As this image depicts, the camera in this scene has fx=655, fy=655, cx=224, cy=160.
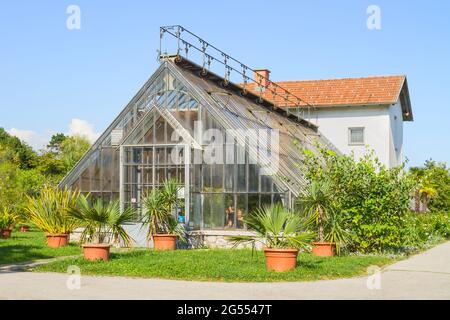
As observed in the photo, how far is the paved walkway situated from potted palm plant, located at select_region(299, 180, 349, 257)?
11.6ft

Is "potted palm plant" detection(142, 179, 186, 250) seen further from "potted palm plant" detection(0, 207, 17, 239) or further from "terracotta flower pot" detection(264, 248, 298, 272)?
"potted palm plant" detection(0, 207, 17, 239)

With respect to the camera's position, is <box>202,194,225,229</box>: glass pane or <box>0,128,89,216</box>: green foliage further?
<box>0,128,89,216</box>: green foliage

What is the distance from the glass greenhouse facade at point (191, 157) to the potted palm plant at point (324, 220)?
266cm

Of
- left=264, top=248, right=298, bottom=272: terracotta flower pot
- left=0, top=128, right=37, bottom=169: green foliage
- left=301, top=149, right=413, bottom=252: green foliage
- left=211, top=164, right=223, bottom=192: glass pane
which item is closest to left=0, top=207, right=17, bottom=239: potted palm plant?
left=211, top=164, right=223, bottom=192: glass pane

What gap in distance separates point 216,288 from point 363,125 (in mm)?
30215

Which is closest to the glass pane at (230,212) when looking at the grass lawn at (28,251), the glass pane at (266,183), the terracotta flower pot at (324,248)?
the glass pane at (266,183)

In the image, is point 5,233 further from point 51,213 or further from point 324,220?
point 324,220

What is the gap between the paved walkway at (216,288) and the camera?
1173 centimetres

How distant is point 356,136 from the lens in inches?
1651

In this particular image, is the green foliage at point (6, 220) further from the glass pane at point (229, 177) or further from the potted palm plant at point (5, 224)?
the glass pane at point (229, 177)

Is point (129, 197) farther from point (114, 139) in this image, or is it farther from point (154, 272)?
point (154, 272)

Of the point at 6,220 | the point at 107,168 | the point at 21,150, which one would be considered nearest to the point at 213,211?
the point at 107,168

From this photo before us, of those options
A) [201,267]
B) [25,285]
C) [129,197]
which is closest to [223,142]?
[129,197]

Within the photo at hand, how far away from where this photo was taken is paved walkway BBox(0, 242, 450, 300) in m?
11.7
